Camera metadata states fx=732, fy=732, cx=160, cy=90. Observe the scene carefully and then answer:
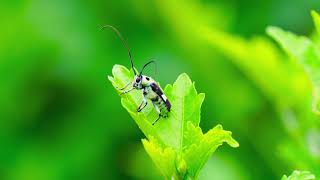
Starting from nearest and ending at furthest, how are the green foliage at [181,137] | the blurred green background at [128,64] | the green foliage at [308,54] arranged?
the green foliage at [181,137] → the green foliage at [308,54] → the blurred green background at [128,64]

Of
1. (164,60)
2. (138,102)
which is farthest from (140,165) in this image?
(138,102)

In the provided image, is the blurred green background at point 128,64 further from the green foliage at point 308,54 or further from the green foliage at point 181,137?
the green foliage at point 181,137

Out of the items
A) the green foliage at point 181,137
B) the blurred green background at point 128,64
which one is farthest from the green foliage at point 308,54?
the blurred green background at point 128,64

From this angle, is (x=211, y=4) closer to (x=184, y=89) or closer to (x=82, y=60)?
(x=82, y=60)

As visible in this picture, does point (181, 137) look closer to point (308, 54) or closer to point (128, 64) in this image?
point (308, 54)

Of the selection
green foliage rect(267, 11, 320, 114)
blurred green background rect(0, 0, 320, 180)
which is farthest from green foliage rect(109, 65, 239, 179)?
blurred green background rect(0, 0, 320, 180)

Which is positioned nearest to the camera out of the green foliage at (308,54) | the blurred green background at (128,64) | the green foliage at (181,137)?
the green foliage at (181,137)

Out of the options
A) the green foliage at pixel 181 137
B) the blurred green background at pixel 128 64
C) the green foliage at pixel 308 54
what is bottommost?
the green foliage at pixel 181 137
